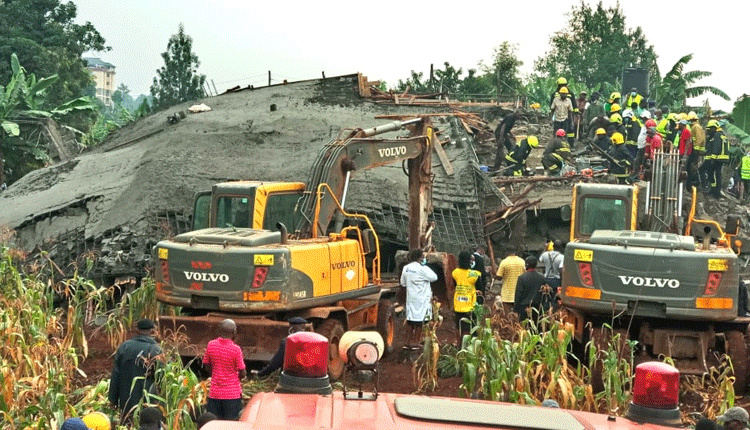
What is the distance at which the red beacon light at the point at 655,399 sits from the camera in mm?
4551

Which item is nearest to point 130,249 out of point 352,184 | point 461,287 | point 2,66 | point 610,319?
point 352,184

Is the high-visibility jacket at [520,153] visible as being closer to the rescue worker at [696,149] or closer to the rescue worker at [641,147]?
the rescue worker at [641,147]

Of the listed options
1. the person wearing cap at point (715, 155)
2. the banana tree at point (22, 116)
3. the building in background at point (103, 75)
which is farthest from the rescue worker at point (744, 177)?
the building in background at point (103, 75)

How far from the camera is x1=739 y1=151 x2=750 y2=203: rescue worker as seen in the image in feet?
100

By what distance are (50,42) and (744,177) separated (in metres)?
33.8

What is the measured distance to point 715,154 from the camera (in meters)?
28.4

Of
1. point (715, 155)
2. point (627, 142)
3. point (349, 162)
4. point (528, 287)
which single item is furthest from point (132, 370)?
point (627, 142)

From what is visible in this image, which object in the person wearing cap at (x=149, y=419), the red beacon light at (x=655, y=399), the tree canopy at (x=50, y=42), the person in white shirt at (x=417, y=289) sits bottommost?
the person in white shirt at (x=417, y=289)

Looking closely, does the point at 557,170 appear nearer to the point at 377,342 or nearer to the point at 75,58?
the point at 377,342

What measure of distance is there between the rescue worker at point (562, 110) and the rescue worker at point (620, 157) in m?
2.40

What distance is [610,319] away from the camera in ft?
47.4

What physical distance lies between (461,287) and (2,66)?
38.1 m

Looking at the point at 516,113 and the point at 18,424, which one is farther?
the point at 516,113

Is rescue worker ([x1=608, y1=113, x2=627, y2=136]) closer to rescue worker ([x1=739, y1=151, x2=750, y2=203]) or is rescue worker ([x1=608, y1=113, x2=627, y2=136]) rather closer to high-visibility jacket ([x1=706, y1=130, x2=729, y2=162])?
high-visibility jacket ([x1=706, y1=130, x2=729, y2=162])
